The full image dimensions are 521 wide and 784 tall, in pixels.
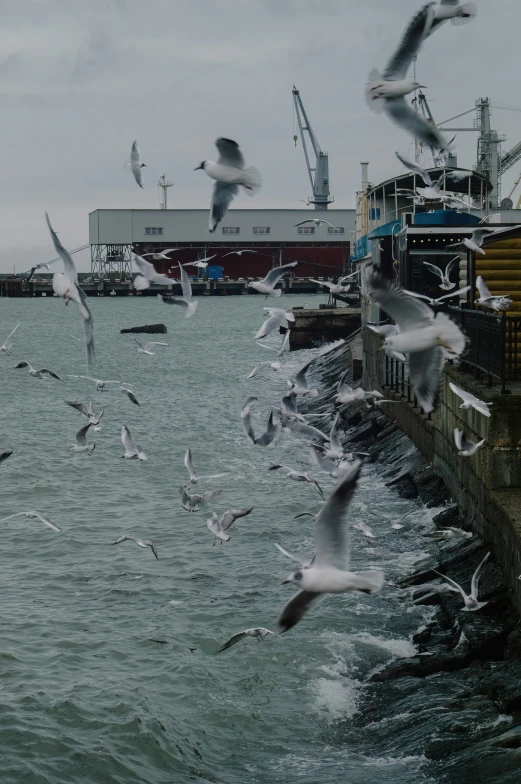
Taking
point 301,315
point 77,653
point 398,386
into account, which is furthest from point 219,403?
point 77,653

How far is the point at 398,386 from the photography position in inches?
993

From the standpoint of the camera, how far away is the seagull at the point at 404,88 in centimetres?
797

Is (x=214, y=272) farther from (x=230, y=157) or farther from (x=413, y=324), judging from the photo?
(x=413, y=324)

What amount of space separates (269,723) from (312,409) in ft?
71.8

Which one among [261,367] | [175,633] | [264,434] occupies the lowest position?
[175,633]

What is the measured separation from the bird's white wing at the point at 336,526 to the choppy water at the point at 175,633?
9.18ft

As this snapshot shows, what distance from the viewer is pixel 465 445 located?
46.2 ft

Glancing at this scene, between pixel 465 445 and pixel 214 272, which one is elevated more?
pixel 214 272

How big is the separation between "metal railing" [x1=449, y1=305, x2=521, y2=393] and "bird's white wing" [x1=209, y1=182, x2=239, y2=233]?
5241 millimetres

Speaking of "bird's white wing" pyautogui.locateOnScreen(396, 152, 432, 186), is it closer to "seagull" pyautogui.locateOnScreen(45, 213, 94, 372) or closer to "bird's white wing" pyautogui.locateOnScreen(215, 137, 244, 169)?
"bird's white wing" pyautogui.locateOnScreen(215, 137, 244, 169)

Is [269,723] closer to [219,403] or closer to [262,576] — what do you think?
[262,576]

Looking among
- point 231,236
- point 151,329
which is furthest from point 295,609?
point 231,236

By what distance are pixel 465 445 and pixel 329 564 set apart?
713 centimetres

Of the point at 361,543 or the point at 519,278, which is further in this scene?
the point at 519,278
